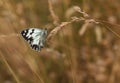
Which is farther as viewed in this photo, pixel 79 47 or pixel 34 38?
pixel 79 47

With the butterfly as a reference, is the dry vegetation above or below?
above

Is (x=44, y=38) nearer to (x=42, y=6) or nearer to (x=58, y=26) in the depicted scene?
(x=58, y=26)

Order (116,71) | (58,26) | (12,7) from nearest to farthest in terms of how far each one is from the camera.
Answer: (58,26), (12,7), (116,71)

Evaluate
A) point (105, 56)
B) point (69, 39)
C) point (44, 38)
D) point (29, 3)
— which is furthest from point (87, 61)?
point (44, 38)

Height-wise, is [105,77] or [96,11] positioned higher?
[96,11]

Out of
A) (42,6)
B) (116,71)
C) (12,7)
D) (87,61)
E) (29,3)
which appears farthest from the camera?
(42,6)

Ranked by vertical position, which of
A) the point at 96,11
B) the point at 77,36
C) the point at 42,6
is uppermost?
the point at 42,6

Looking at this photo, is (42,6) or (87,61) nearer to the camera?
(87,61)

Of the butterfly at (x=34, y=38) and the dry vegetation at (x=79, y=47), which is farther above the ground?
the dry vegetation at (x=79, y=47)

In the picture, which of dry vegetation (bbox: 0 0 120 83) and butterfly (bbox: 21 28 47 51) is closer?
butterfly (bbox: 21 28 47 51)

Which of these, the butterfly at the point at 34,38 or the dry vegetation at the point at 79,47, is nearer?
the butterfly at the point at 34,38

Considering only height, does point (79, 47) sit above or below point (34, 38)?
above
